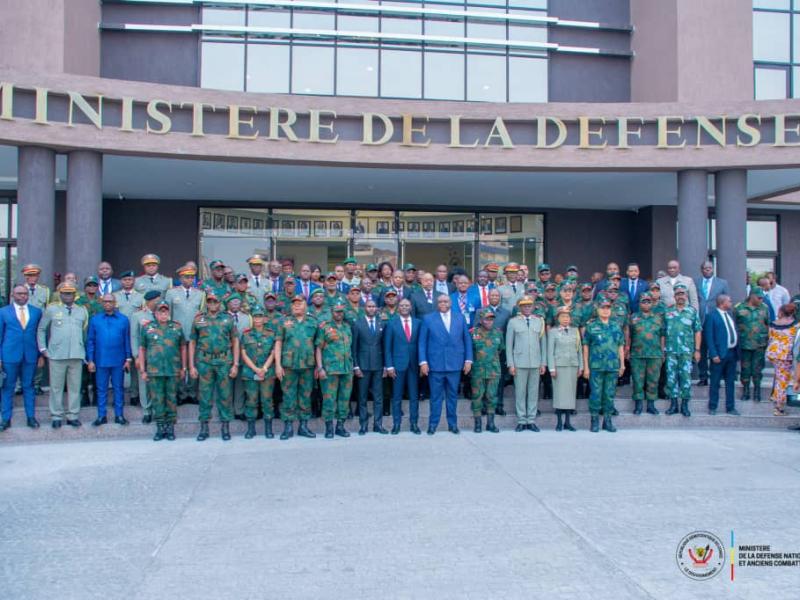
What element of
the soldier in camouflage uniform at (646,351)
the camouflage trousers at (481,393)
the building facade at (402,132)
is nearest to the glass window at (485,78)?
the building facade at (402,132)

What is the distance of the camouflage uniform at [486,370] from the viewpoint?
933 cm

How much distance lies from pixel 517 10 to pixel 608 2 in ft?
7.56

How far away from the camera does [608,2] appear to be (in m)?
16.7

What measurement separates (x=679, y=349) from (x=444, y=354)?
136 inches

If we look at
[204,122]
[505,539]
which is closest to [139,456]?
[505,539]

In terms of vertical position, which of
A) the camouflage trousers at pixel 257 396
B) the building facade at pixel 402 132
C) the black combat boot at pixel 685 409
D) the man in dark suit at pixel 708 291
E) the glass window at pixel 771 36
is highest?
the glass window at pixel 771 36

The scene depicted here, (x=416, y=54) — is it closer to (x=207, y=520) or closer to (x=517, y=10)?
(x=517, y=10)

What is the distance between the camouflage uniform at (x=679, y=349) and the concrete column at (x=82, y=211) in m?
9.34

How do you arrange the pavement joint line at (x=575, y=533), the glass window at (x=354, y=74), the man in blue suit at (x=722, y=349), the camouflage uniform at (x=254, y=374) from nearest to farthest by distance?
the pavement joint line at (x=575, y=533)
the camouflage uniform at (x=254, y=374)
the man in blue suit at (x=722, y=349)
the glass window at (x=354, y=74)

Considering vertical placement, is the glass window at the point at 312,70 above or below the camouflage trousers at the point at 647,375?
above

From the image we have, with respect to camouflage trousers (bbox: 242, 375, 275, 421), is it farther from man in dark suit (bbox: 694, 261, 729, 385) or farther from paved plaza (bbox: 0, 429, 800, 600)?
man in dark suit (bbox: 694, 261, 729, 385)

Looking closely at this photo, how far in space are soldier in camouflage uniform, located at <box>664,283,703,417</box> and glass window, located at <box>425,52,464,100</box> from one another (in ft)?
27.0

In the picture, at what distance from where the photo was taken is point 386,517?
5.66 meters

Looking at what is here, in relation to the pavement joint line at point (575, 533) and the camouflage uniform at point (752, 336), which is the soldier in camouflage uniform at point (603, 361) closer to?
the camouflage uniform at point (752, 336)
